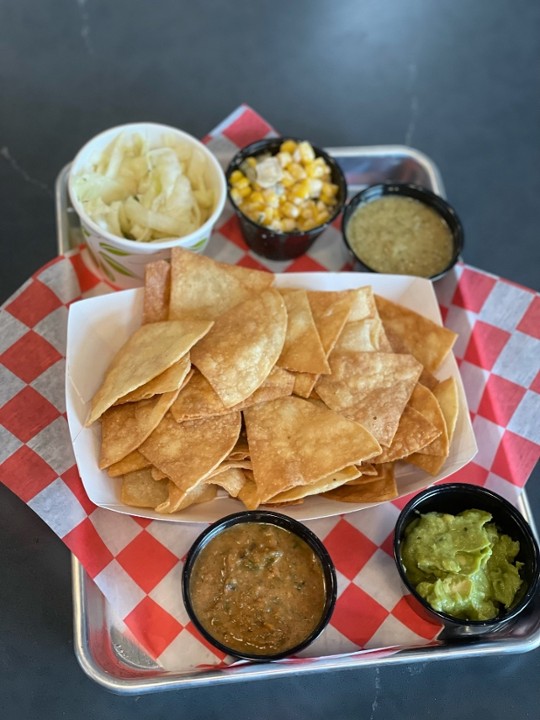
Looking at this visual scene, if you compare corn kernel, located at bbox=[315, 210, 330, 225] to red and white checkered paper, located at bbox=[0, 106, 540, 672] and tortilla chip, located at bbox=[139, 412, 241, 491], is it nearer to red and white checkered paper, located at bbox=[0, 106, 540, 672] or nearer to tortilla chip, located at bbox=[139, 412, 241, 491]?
red and white checkered paper, located at bbox=[0, 106, 540, 672]

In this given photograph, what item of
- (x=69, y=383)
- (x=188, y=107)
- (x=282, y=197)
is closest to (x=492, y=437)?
(x=282, y=197)

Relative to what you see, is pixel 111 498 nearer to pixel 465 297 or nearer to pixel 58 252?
pixel 58 252

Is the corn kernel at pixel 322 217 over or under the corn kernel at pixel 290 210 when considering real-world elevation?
under

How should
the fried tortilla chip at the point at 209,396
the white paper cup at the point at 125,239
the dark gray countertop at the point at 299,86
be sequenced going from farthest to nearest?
the dark gray countertop at the point at 299,86 → the white paper cup at the point at 125,239 → the fried tortilla chip at the point at 209,396

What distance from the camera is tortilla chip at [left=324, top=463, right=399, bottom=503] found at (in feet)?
7.11

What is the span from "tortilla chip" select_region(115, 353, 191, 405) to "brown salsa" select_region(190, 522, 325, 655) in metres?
0.43

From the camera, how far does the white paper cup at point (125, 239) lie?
2363mm

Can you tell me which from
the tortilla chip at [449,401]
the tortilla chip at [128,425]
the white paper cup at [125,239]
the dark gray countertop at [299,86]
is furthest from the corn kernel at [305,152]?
the tortilla chip at [128,425]

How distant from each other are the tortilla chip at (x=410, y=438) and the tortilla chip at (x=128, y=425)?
642 mm

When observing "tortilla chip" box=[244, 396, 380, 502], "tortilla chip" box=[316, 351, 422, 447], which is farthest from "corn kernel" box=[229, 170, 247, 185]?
"tortilla chip" box=[244, 396, 380, 502]

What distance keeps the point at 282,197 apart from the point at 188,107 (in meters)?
0.90

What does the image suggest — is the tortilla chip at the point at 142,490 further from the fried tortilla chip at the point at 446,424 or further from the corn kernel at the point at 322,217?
the corn kernel at the point at 322,217

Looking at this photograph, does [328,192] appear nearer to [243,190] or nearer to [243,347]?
[243,190]

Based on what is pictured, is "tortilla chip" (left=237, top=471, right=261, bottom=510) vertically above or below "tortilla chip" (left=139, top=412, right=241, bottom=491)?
below
